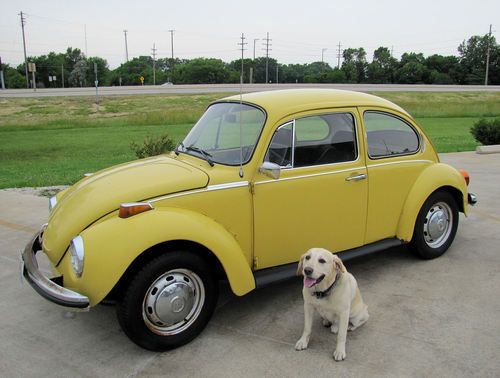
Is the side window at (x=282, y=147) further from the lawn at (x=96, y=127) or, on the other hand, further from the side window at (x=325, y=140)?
the lawn at (x=96, y=127)

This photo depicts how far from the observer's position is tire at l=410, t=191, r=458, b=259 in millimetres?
4840

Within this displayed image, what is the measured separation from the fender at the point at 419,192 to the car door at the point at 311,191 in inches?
21.6

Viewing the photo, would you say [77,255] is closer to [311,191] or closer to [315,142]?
[311,191]

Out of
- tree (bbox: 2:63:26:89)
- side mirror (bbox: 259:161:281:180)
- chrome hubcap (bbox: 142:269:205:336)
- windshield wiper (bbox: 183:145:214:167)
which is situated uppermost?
tree (bbox: 2:63:26:89)

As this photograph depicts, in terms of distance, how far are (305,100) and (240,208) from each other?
1240mm

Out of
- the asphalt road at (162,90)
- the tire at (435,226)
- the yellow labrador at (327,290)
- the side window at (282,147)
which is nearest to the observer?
the yellow labrador at (327,290)

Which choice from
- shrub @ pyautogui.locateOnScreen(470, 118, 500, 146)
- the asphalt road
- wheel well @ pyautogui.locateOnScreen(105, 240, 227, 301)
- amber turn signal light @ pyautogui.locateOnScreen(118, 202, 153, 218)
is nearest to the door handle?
wheel well @ pyautogui.locateOnScreen(105, 240, 227, 301)

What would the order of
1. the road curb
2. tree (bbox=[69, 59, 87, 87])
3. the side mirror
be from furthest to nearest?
1. tree (bbox=[69, 59, 87, 87])
2. the road curb
3. the side mirror

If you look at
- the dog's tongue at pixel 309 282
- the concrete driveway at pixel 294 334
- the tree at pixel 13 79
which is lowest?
the concrete driveway at pixel 294 334

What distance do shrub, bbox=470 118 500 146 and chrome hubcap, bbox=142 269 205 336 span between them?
41.7ft

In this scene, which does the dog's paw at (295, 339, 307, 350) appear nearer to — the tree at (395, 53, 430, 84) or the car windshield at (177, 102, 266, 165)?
the car windshield at (177, 102, 266, 165)

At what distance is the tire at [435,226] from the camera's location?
484cm

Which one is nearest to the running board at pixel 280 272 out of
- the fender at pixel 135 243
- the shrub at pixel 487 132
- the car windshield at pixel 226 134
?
the fender at pixel 135 243

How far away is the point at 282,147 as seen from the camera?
3.93 m
